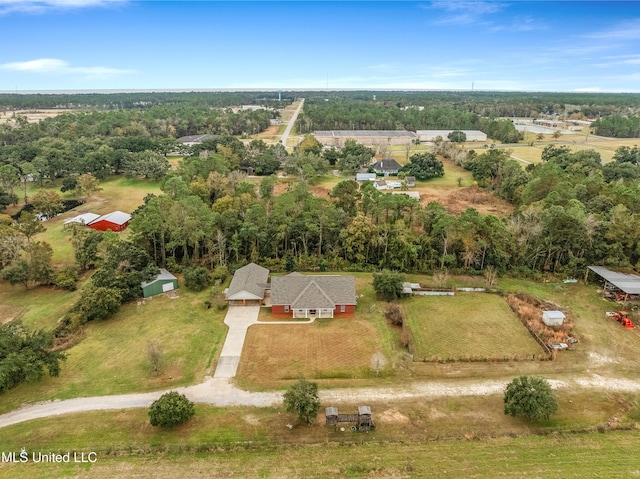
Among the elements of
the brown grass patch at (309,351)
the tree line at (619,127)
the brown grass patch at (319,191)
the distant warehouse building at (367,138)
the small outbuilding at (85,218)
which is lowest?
the brown grass patch at (309,351)

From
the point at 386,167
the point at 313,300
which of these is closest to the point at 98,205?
the point at 313,300

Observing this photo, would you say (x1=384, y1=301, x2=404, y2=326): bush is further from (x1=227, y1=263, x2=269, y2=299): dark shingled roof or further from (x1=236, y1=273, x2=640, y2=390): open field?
(x1=227, y1=263, x2=269, y2=299): dark shingled roof

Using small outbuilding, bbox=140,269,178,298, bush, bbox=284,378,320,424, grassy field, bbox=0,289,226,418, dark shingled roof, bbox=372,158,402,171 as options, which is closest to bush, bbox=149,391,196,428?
grassy field, bbox=0,289,226,418

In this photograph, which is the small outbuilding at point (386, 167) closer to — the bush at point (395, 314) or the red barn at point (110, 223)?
the red barn at point (110, 223)

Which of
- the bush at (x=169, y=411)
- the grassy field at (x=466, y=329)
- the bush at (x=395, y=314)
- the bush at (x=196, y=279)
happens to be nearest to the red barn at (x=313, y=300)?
the bush at (x=395, y=314)

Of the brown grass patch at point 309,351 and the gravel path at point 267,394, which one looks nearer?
the gravel path at point 267,394

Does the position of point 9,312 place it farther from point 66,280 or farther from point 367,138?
point 367,138
